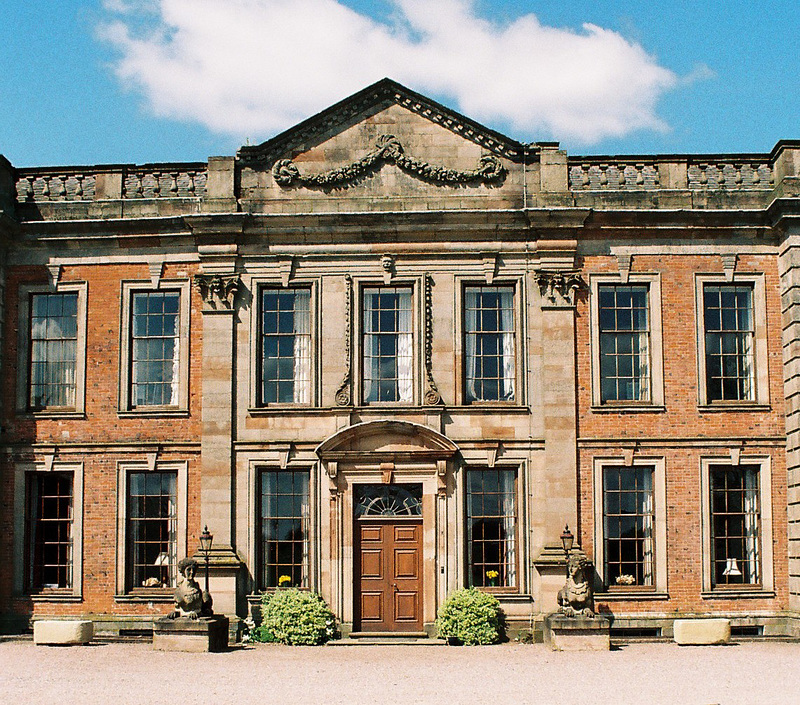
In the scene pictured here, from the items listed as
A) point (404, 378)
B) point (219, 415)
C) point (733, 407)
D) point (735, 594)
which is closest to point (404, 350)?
point (404, 378)

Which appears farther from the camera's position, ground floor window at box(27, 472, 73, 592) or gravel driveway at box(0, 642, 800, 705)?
ground floor window at box(27, 472, 73, 592)

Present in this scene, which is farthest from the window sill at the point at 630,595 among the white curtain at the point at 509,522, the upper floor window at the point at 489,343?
the upper floor window at the point at 489,343

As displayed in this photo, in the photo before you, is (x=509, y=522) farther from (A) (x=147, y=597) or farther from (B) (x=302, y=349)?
(A) (x=147, y=597)

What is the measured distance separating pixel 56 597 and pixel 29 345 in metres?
5.10

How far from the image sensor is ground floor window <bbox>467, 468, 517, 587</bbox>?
2152cm

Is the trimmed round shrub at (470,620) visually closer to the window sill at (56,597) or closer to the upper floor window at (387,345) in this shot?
the upper floor window at (387,345)

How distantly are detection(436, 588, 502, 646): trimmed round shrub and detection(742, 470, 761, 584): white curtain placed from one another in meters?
5.06

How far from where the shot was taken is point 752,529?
71.3 ft

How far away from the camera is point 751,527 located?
2175cm

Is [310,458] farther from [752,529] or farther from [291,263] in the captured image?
[752,529]

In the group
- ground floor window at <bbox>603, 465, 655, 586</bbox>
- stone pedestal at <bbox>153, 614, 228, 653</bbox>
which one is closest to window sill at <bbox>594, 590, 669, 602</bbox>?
ground floor window at <bbox>603, 465, 655, 586</bbox>

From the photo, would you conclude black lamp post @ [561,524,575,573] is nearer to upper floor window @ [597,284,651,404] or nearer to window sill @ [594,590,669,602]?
window sill @ [594,590,669,602]

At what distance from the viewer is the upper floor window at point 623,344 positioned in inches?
870

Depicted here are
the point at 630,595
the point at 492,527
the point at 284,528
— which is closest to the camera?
the point at 630,595
